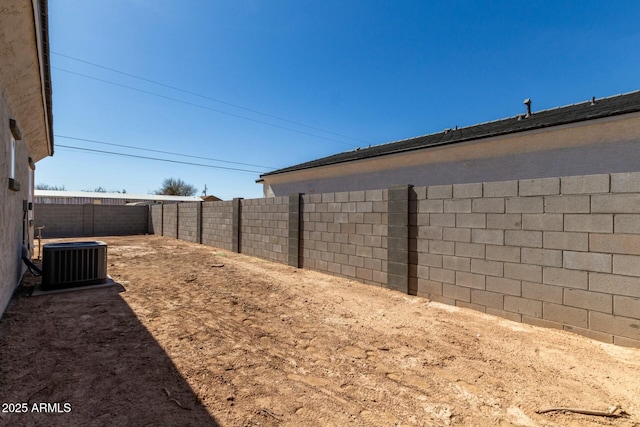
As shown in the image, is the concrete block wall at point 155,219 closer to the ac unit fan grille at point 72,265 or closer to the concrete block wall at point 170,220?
the concrete block wall at point 170,220

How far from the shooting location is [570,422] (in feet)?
6.98

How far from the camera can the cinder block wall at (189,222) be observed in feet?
46.2

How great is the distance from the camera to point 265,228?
9.43m

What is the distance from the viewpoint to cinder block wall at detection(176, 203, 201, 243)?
14.1m

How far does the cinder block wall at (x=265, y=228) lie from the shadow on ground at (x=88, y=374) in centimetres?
484

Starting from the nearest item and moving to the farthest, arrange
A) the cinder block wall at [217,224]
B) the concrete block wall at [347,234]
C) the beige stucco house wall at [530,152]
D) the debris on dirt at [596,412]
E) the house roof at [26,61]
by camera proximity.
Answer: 1. the debris on dirt at [596,412]
2. the house roof at [26,61]
3. the concrete block wall at [347,234]
4. the beige stucco house wall at [530,152]
5. the cinder block wall at [217,224]

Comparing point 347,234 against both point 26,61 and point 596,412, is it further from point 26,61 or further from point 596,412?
point 26,61

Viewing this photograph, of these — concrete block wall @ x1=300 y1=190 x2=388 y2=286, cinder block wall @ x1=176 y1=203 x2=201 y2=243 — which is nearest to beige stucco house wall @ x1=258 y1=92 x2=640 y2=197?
concrete block wall @ x1=300 y1=190 x2=388 y2=286

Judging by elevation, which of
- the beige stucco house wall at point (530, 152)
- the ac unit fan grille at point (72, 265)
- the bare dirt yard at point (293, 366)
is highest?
the beige stucco house wall at point (530, 152)

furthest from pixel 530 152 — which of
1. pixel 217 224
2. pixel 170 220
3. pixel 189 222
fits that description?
pixel 170 220

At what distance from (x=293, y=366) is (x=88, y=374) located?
5.99 ft

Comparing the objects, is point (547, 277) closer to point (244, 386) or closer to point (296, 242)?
point (244, 386)

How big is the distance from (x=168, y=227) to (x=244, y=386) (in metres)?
17.0

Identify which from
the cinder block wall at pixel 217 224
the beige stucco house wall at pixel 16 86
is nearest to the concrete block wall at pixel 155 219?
the cinder block wall at pixel 217 224
